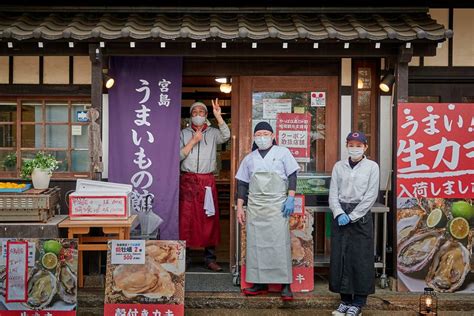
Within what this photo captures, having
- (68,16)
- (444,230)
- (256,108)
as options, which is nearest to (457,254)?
(444,230)

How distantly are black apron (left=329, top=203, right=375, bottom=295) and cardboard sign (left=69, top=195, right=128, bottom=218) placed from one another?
282 centimetres

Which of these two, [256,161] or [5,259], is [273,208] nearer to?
[256,161]

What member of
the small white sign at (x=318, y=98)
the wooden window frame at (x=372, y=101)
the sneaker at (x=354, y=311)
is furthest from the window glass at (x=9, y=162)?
the sneaker at (x=354, y=311)

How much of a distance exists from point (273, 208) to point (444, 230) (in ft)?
7.63

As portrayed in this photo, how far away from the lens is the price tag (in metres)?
6.45

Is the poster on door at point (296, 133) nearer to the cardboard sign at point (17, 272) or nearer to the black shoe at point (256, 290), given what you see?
the black shoe at point (256, 290)

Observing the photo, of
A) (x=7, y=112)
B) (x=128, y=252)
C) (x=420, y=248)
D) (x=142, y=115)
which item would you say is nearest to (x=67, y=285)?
(x=128, y=252)

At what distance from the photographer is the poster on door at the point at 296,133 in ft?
26.9

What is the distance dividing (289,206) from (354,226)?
0.85 metres

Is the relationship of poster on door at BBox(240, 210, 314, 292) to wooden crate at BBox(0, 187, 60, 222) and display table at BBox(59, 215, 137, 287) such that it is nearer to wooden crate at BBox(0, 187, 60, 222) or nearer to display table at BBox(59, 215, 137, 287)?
display table at BBox(59, 215, 137, 287)

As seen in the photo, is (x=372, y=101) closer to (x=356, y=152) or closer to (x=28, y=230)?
(x=356, y=152)

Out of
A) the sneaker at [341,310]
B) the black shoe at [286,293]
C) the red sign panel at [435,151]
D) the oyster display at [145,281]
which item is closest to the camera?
the oyster display at [145,281]

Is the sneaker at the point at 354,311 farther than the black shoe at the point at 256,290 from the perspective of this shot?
No

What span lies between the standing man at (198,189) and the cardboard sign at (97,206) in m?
1.51
